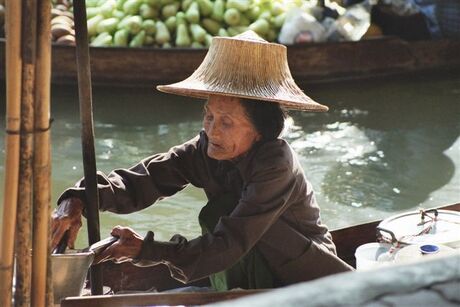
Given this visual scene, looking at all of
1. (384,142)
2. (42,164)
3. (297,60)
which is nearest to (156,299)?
(42,164)

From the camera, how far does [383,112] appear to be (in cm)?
688

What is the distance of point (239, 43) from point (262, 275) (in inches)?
27.9

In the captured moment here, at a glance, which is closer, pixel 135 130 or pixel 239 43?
pixel 239 43

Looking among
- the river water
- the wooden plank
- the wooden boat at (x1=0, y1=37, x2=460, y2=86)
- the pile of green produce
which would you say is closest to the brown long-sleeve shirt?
the wooden plank

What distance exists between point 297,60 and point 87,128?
206 inches

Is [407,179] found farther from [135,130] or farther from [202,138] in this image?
[202,138]

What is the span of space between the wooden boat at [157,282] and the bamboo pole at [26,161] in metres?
0.30

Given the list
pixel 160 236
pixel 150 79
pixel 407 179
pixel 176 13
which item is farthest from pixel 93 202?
pixel 176 13

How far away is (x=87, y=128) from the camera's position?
6.56ft

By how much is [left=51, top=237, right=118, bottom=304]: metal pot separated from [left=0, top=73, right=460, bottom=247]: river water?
2.38m

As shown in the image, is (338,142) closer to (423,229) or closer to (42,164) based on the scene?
(423,229)

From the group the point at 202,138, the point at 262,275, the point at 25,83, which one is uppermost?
the point at 25,83

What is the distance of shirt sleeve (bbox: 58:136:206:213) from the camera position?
7.87 feet

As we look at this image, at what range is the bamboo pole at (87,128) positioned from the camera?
1.88m
